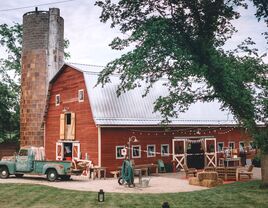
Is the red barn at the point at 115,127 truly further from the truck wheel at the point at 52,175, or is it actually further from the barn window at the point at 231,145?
the truck wheel at the point at 52,175

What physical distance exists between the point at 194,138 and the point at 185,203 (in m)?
16.1

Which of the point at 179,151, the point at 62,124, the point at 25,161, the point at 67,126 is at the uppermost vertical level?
the point at 62,124

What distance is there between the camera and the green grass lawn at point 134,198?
46.0 feet

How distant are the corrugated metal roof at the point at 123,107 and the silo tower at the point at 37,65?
6517mm

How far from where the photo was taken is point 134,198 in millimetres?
15641

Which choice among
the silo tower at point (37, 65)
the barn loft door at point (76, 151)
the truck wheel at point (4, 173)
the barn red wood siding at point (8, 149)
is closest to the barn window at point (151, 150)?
the barn loft door at point (76, 151)

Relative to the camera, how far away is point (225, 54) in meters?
17.9

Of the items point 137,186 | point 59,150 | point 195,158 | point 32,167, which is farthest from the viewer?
point 195,158

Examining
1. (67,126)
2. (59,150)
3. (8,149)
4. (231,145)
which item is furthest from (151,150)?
(8,149)

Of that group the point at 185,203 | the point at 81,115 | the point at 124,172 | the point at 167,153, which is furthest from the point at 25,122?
the point at 185,203

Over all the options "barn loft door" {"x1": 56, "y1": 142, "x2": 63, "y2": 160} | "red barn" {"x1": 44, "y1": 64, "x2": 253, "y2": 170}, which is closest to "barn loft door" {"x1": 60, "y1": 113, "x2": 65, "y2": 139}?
"red barn" {"x1": 44, "y1": 64, "x2": 253, "y2": 170}

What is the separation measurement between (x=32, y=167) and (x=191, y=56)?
516 inches

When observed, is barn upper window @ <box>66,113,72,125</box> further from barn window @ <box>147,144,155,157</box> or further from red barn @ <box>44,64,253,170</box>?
barn window @ <box>147,144,155,157</box>

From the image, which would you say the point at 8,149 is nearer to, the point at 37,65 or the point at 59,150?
the point at 37,65
